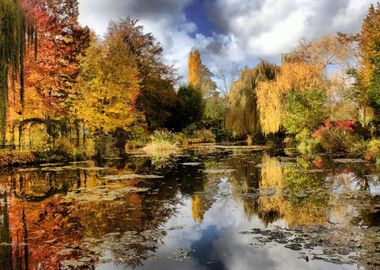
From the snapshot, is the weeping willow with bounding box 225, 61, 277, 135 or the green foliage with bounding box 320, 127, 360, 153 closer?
the green foliage with bounding box 320, 127, 360, 153

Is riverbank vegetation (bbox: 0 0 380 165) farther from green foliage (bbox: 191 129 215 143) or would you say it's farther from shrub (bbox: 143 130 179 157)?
green foliage (bbox: 191 129 215 143)

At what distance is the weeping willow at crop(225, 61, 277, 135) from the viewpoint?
96.2 ft

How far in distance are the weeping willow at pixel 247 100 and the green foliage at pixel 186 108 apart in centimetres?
1049

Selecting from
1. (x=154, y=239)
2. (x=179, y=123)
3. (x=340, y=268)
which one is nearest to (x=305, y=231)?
(x=340, y=268)

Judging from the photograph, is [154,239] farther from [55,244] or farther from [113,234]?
[55,244]

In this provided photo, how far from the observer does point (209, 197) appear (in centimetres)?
1026

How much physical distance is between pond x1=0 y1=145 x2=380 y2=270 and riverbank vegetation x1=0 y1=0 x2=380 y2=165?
11.8 ft

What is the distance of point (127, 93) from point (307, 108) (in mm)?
11857

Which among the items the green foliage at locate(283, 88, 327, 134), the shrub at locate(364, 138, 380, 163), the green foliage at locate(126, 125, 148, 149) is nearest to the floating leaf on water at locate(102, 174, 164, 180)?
the shrub at locate(364, 138, 380, 163)

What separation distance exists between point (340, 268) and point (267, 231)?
1.98 m

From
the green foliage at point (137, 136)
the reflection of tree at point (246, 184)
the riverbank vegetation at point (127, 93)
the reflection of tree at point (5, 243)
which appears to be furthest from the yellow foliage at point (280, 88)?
the reflection of tree at point (5, 243)

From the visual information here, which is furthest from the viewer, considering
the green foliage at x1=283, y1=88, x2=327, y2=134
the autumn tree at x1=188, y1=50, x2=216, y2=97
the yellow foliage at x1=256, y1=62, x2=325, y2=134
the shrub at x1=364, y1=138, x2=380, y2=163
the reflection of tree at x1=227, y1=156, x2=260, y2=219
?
the autumn tree at x1=188, y1=50, x2=216, y2=97

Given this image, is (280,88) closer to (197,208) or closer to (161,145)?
(161,145)

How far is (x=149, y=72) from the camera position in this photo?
36250mm
